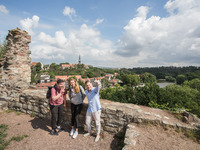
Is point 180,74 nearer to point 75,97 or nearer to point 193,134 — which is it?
point 193,134

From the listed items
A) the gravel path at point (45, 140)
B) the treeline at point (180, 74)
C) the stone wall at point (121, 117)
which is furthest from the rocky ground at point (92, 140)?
the treeline at point (180, 74)

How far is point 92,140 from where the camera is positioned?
9.24 ft

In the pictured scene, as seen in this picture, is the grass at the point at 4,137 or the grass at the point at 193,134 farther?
the grass at the point at 4,137

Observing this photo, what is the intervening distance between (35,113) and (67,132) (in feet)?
6.25

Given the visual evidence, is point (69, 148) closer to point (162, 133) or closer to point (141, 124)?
point (141, 124)

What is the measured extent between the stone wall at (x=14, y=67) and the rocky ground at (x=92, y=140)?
6.80 ft

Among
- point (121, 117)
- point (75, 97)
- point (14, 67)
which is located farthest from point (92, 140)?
point (14, 67)

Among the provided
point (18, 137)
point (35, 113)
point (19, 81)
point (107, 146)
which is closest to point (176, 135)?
point (107, 146)

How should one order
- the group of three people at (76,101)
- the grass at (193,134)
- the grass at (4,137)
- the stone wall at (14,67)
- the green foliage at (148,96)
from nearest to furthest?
the grass at (193,134) < the grass at (4,137) < the group of three people at (76,101) < the green foliage at (148,96) < the stone wall at (14,67)

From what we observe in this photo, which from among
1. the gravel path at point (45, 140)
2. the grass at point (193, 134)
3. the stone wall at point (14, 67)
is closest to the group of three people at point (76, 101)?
the gravel path at point (45, 140)

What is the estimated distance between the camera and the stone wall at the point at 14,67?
4.72 m

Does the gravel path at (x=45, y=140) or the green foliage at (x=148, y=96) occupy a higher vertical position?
the green foliage at (x=148, y=96)

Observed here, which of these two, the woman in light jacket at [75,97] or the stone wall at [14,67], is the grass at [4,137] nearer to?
the woman in light jacket at [75,97]

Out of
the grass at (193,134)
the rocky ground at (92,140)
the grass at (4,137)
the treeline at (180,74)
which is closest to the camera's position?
the rocky ground at (92,140)
